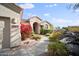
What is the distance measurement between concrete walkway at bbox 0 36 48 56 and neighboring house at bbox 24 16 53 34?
5.3 inches

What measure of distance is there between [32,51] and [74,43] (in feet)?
1.82

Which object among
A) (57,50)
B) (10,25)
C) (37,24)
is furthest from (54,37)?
(10,25)

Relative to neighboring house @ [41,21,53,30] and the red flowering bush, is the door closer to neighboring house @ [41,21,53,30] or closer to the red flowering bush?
the red flowering bush

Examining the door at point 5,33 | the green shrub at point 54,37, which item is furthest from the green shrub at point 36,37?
the door at point 5,33

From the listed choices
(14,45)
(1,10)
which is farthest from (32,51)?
(1,10)

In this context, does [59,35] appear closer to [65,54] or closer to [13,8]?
[65,54]

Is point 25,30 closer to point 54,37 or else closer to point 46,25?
point 46,25

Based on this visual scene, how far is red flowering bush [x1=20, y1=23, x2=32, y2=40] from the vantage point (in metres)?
3.16

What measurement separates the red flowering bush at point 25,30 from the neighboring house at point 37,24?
0.16 ft

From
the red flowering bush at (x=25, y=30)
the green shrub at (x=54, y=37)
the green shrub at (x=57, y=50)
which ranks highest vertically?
the red flowering bush at (x=25, y=30)

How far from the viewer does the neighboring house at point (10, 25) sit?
10.2ft

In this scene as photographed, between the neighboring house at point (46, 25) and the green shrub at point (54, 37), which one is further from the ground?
Answer: the neighboring house at point (46, 25)

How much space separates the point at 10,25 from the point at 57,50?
689 millimetres

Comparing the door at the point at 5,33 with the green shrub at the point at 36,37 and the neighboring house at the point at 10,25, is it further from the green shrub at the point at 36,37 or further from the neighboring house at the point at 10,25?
the green shrub at the point at 36,37
